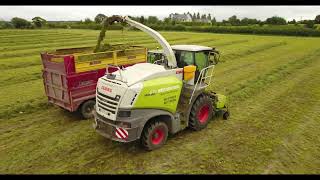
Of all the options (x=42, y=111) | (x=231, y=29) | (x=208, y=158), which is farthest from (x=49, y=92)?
(x=231, y=29)

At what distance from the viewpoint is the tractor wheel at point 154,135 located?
22.7ft

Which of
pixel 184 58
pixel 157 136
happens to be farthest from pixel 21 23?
pixel 157 136

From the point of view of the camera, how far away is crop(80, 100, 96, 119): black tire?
9180 mm

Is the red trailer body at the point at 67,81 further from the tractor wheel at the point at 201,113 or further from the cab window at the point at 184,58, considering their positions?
the tractor wheel at the point at 201,113

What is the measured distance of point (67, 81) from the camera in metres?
8.58

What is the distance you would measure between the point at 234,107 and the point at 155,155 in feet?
15.3

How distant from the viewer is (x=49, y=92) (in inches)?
378

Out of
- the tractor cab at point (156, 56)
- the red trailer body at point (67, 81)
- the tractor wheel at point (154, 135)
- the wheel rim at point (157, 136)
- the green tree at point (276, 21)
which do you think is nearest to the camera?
the tractor wheel at point (154, 135)

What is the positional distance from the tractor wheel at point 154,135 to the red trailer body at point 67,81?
121 inches

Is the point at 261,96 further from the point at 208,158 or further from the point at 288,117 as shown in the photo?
the point at 208,158

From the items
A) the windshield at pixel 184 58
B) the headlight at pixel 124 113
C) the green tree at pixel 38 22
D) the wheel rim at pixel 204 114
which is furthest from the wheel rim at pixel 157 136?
the green tree at pixel 38 22

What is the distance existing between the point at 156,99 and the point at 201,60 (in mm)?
2388

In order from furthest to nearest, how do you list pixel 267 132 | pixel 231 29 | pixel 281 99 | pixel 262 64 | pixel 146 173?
pixel 231 29, pixel 262 64, pixel 281 99, pixel 267 132, pixel 146 173

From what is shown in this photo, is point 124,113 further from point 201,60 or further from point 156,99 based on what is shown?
point 201,60
